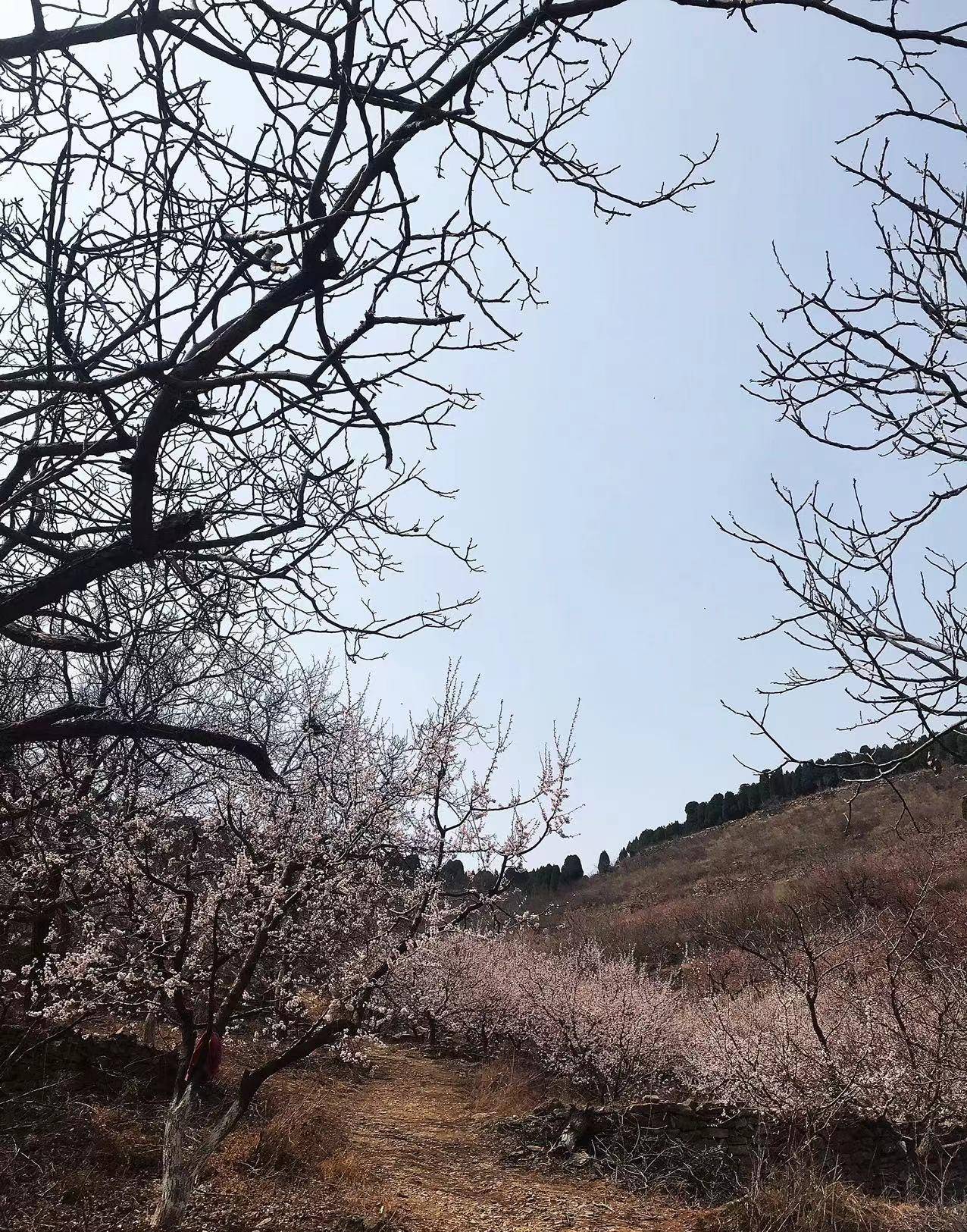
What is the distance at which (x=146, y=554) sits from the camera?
2615 millimetres

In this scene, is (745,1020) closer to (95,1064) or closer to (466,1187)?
(466,1187)

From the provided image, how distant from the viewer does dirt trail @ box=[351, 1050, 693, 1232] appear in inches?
234

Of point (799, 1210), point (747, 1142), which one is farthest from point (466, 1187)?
point (799, 1210)

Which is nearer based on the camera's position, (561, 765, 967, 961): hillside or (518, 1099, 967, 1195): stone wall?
(518, 1099, 967, 1195): stone wall

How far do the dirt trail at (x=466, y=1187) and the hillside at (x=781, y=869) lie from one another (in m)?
7.46

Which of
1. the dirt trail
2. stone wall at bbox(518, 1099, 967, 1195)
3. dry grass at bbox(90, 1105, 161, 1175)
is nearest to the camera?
dry grass at bbox(90, 1105, 161, 1175)

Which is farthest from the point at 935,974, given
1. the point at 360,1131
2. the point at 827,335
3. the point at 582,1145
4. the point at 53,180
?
the point at 53,180

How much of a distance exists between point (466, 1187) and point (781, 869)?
2266cm

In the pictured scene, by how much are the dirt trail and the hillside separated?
24.5 ft

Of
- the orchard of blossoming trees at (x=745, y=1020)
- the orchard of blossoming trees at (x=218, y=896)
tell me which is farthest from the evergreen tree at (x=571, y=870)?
the orchard of blossoming trees at (x=218, y=896)

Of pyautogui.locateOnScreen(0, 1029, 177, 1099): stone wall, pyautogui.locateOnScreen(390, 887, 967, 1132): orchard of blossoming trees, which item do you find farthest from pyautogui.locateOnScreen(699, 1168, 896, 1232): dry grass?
pyautogui.locateOnScreen(0, 1029, 177, 1099): stone wall

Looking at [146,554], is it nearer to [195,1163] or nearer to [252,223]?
[252,223]

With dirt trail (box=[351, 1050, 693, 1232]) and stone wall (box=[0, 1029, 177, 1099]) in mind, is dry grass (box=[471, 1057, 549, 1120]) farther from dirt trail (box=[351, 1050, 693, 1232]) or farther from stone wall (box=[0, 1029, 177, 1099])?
stone wall (box=[0, 1029, 177, 1099])

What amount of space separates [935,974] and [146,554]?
882cm
